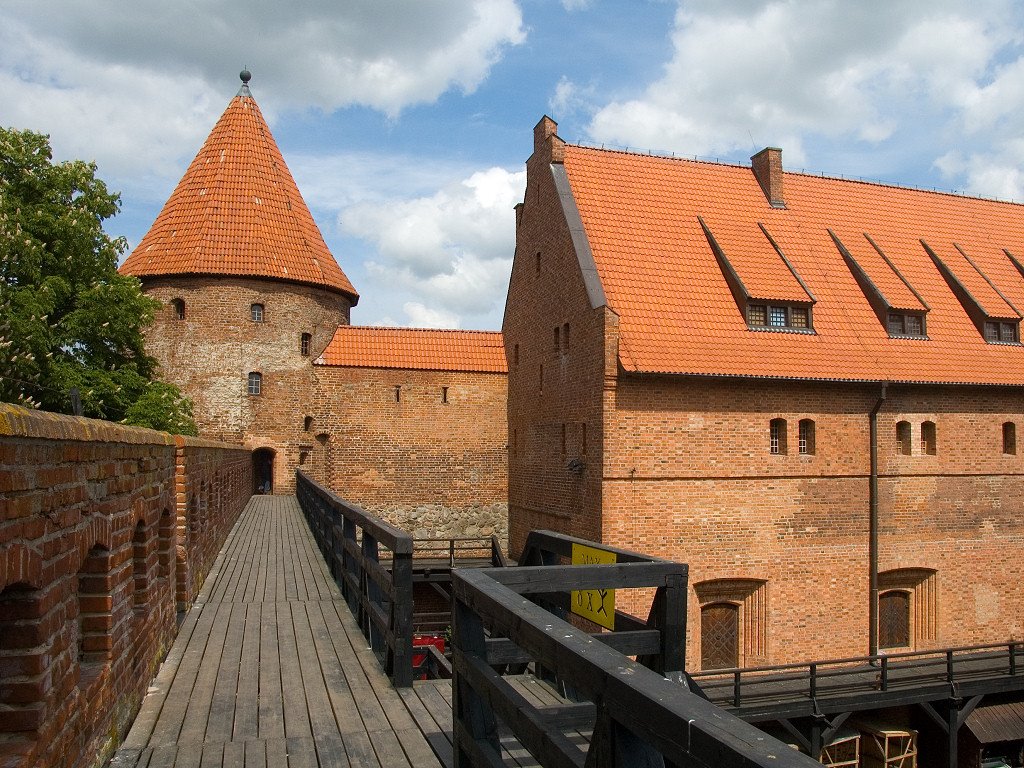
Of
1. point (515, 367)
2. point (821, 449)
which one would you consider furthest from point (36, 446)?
point (515, 367)

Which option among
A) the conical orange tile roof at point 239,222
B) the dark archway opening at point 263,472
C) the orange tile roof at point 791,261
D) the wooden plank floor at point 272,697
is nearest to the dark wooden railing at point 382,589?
the wooden plank floor at point 272,697

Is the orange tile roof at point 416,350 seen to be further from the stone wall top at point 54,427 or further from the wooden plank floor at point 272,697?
the stone wall top at point 54,427

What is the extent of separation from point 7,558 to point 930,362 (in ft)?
53.9

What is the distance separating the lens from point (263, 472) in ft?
80.8

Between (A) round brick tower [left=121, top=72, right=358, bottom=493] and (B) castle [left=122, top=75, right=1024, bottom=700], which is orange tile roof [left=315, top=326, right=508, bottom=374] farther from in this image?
(A) round brick tower [left=121, top=72, right=358, bottom=493]

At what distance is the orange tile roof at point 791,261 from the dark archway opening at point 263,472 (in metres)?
12.7

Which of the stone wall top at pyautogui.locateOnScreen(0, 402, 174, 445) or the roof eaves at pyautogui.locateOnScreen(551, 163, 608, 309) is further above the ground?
the roof eaves at pyautogui.locateOnScreen(551, 163, 608, 309)

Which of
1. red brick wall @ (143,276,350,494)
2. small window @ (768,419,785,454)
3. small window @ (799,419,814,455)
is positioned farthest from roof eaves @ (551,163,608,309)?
red brick wall @ (143,276,350,494)

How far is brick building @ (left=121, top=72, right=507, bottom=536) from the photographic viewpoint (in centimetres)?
2158

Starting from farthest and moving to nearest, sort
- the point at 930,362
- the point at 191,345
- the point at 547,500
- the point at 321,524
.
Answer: the point at 191,345
the point at 547,500
the point at 930,362
the point at 321,524

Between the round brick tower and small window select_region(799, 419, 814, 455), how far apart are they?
41.6 feet

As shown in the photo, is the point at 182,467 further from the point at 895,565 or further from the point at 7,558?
the point at 895,565

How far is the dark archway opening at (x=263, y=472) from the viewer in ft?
79.2

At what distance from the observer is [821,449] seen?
14.8m
